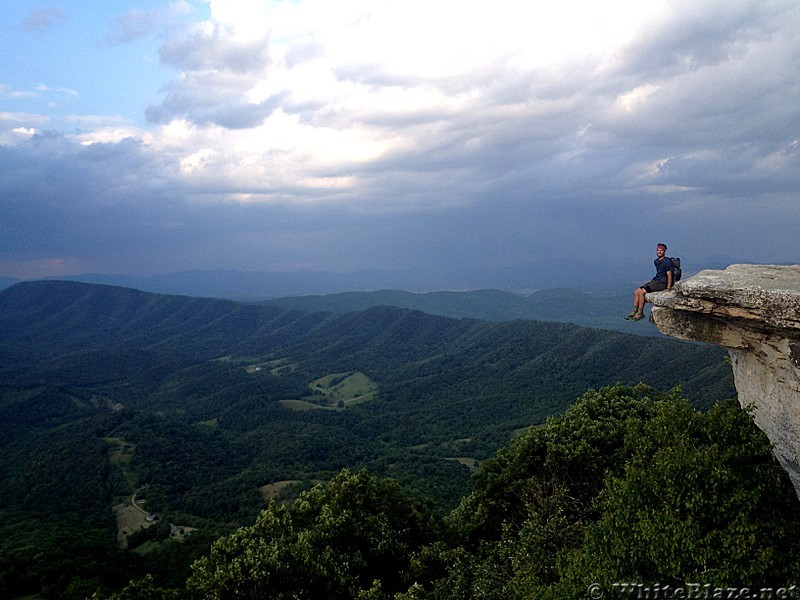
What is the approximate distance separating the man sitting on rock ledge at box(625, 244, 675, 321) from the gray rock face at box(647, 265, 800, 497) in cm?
224

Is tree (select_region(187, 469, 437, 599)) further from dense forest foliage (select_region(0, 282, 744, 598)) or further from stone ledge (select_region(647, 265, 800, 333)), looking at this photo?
stone ledge (select_region(647, 265, 800, 333))

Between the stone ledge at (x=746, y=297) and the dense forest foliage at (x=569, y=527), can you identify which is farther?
the dense forest foliage at (x=569, y=527)

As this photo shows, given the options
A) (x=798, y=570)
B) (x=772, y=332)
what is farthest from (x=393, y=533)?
(x=772, y=332)

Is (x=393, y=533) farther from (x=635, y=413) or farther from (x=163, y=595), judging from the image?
(x=635, y=413)

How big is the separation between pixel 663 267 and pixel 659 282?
0.63m

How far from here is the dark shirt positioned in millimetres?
16531

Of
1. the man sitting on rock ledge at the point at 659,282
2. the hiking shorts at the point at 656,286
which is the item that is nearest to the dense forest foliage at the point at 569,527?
the man sitting on rock ledge at the point at 659,282

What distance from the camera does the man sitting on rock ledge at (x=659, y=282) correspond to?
16.1 m

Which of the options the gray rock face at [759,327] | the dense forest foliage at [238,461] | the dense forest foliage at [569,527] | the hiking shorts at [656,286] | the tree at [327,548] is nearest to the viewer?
the gray rock face at [759,327]

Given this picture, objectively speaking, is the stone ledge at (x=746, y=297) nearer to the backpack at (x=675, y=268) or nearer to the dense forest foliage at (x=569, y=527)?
the backpack at (x=675, y=268)

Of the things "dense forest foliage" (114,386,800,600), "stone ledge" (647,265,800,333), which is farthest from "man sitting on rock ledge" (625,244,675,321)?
"dense forest foliage" (114,386,800,600)

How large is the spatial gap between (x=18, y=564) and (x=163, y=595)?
1874 inches

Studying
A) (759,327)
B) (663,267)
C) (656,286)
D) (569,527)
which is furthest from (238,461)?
(759,327)

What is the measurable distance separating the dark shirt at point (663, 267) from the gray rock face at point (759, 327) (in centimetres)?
262
